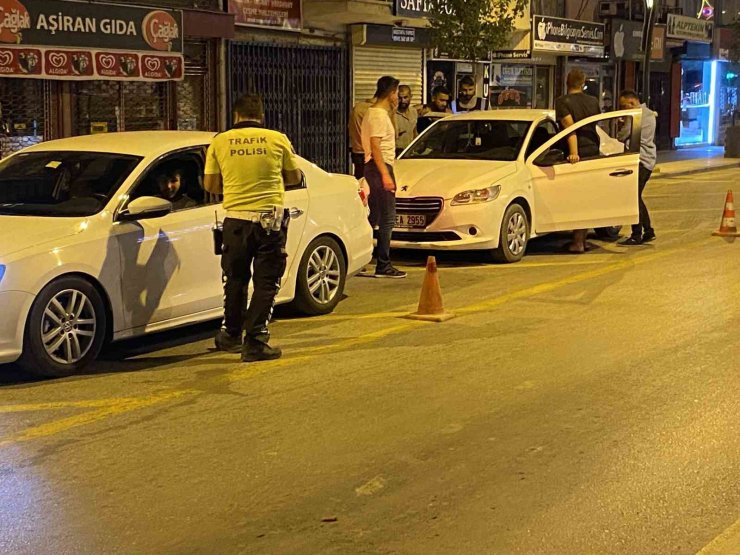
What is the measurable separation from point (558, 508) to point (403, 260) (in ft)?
26.1

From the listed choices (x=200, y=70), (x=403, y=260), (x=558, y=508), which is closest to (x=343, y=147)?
(x=200, y=70)

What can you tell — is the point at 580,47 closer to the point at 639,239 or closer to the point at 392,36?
the point at 392,36

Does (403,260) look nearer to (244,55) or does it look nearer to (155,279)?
(155,279)

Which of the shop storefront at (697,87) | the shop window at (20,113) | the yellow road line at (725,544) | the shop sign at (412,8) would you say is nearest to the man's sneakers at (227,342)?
the yellow road line at (725,544)

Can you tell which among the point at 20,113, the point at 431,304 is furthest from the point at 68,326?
the point at 20,113

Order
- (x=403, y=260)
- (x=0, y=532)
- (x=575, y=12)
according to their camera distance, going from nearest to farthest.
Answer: (x=0, y=532), (x=403, y=260), (x=575, y=12)

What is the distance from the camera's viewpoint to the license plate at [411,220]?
12.0 meters

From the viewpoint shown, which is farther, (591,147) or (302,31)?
(302,31)

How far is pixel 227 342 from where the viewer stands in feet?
26.3

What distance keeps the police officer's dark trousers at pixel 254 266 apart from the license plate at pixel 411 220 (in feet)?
14.3

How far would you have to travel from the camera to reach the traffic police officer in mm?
7602

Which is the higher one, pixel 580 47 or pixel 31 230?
pixel 580 47

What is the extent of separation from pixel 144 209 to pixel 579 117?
6.88m

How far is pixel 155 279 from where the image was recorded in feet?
25.7
